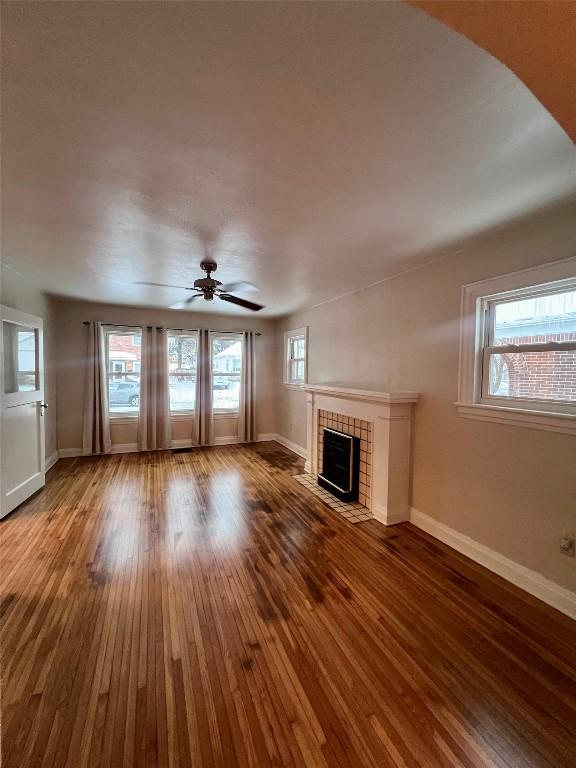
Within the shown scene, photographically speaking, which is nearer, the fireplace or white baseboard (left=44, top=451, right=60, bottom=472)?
the fireplace

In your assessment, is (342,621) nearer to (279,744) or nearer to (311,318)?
(279,744)

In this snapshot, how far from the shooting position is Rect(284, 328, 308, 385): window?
17.3 ft

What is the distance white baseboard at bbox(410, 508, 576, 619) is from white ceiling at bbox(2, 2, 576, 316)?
92.1 inches

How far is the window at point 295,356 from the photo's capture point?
5262 mm

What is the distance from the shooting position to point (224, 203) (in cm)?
189

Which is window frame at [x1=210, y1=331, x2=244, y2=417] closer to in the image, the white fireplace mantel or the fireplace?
the fireplace

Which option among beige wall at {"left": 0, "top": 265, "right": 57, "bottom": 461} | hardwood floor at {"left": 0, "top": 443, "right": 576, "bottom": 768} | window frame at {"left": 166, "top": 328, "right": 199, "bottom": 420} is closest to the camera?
hardwood floor at {"left": 0, "top": 443, "right": 576, "bottom": 768}

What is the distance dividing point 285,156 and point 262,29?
560mm

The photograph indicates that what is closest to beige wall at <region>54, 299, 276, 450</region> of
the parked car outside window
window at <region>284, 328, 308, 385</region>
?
the parked car outside window

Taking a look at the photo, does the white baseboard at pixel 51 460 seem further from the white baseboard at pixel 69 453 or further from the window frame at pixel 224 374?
the window frame at pixel 224 374

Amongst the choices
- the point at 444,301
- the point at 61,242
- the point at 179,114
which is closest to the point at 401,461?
the point at 444,301

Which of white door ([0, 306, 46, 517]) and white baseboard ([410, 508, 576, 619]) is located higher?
white door ([0, 306, 46, 517])

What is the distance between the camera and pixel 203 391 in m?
5.74

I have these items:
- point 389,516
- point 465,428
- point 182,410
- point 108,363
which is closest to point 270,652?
point 389,516
